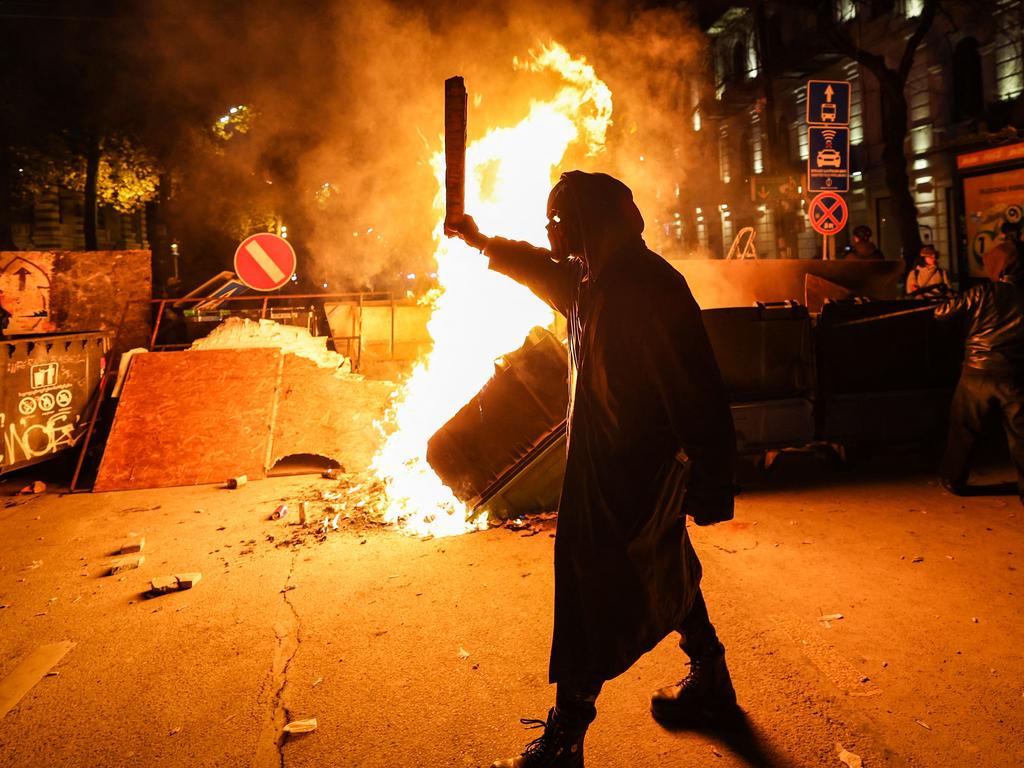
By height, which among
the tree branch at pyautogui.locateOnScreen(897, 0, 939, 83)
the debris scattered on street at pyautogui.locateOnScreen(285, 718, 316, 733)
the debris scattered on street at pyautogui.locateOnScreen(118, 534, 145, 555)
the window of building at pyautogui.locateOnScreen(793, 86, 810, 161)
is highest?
the window of building at pyautogui.locateOnScreen(793, 86, 810, 161)

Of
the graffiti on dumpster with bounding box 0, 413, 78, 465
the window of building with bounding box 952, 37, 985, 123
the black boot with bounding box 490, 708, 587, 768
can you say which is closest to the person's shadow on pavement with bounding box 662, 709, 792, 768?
the black boot with bounding box 490, 708, 587, 768

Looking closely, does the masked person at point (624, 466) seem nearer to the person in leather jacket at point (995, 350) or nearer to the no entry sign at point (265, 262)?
the person in leather jacket at point (995, 350)

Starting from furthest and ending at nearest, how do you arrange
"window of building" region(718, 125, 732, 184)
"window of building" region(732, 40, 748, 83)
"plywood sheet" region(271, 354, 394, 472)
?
"window of building" region(718, 125, 732, 184) → "window of building" region(732, 40, 748, 83) → "plywood sheet" region(271, 354, 394, 472)

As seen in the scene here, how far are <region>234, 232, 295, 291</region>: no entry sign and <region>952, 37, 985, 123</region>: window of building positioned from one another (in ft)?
75.0

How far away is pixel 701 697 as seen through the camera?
2756 mm

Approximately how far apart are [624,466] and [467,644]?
179 cm

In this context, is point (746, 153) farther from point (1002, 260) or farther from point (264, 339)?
point (264, 339)

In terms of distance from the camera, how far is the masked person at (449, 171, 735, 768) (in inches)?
89.4

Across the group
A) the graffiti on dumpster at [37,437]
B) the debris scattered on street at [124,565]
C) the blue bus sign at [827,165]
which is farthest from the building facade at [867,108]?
the debris scattered on street at [124,565]

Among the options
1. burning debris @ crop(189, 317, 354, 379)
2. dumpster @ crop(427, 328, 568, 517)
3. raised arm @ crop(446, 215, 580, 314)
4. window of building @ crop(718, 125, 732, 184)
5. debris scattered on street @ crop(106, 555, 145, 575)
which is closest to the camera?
raised arm @ crop(446, 215, 580, 314)

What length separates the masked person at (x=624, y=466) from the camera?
227cm

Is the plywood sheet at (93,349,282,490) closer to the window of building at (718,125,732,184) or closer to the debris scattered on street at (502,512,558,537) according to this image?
the debris scattered on street at (502,512,558,537)

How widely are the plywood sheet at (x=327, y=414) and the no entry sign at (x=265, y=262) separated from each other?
0.95 meters

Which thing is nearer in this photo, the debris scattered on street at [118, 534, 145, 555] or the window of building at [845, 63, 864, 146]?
the debris scattered on street at [118, 534, 145, 555]
